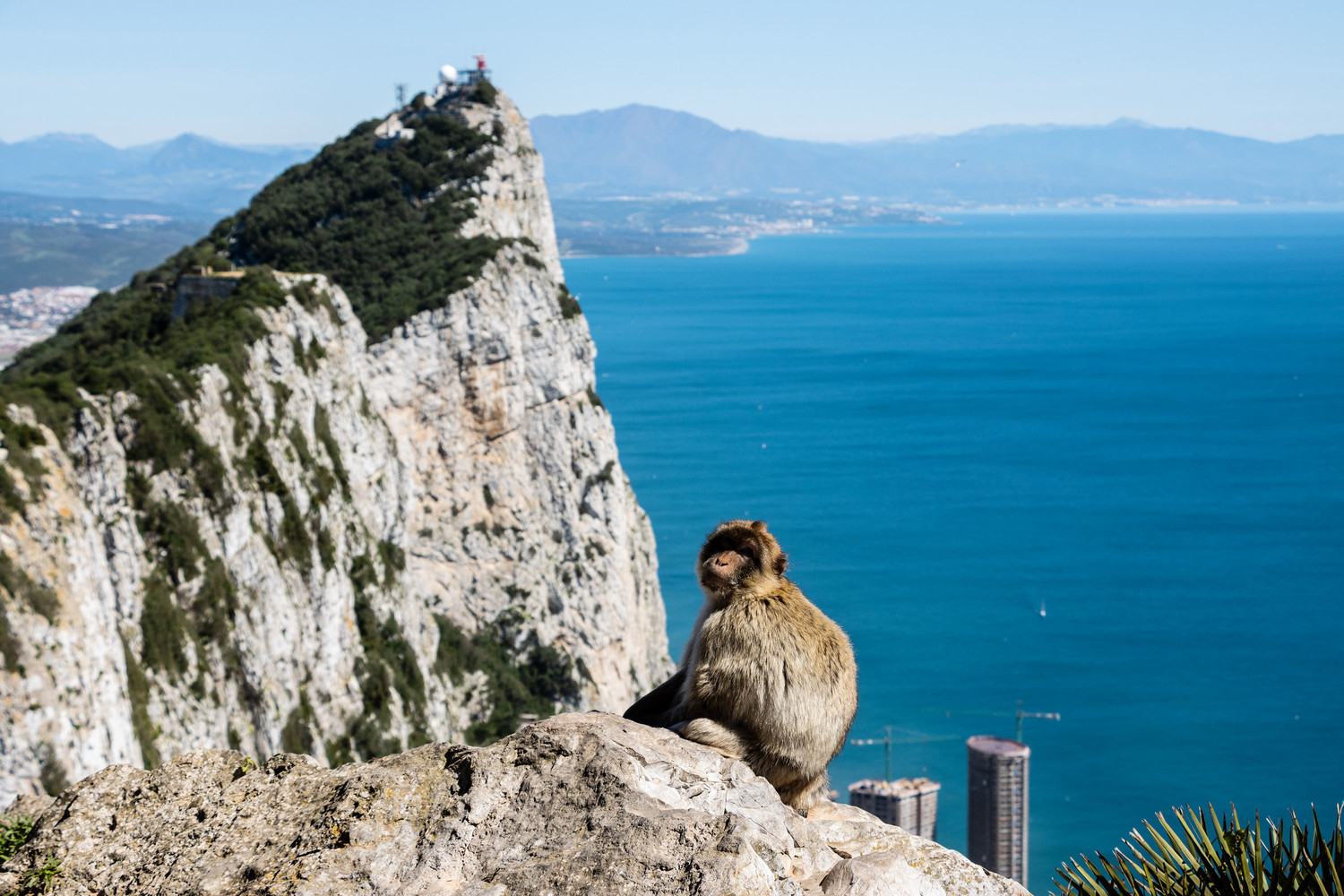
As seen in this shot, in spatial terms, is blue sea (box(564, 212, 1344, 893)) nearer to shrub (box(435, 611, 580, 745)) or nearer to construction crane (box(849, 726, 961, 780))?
construction crane (box(849, 726, 961, 780))

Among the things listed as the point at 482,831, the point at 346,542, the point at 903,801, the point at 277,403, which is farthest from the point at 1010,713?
the point at 482,831

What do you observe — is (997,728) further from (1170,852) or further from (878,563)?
(1170,852)

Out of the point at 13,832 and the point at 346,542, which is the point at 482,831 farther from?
the point at 346,542

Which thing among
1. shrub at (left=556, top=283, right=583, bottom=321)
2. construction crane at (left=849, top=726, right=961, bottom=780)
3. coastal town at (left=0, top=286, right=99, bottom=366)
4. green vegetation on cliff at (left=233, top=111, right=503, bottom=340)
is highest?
green vegetation on cliff at (left=233, top=111, right=503, bottom=340)

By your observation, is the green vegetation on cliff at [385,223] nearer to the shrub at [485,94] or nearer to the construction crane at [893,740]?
the shrub at [485,94]

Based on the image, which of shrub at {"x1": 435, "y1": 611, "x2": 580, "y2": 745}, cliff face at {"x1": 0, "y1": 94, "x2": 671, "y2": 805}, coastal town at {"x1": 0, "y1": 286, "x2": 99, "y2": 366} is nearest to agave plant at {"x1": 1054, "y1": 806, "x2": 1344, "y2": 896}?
cliff face at {"x1": 0, "y1": 94, "x2": 671, "y2": 805}

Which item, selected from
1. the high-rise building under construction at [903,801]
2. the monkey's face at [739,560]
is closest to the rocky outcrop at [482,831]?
the monkey's face at [739,560]
